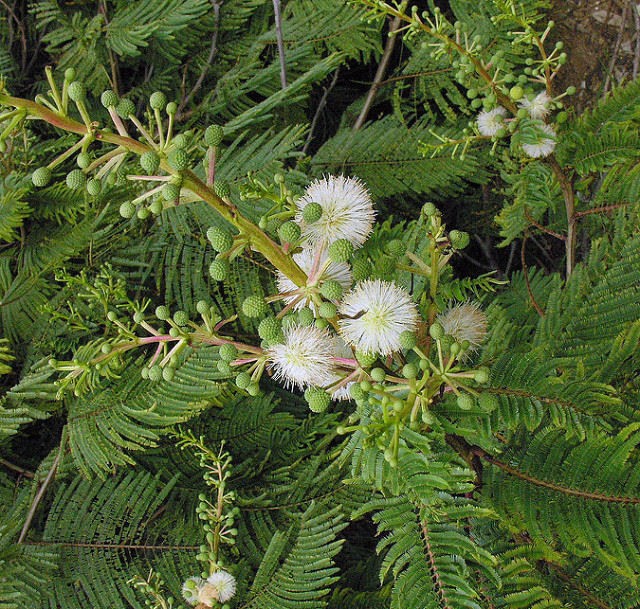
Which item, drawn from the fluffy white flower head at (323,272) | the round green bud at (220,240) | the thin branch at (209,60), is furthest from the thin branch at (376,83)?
the round green bud at (220,240)

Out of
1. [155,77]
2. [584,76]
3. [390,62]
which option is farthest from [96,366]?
[584,76]

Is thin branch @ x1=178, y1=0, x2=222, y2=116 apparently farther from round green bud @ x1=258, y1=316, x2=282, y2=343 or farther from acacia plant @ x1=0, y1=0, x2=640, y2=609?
round green bud @ x1=258, y1=316, x2=282, y2=343

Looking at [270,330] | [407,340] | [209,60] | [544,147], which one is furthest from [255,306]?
[209,60]

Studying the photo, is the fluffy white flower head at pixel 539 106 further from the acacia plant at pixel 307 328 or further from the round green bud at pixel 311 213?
the round green bud at pixel 311 213

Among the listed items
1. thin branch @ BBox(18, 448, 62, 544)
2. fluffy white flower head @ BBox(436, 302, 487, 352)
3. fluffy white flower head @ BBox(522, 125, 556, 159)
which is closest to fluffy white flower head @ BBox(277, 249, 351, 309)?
Answer: fluffy white flower head @ BBox(436, 302, 487, 352)

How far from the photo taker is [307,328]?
491mm

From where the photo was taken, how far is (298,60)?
1.14 meters

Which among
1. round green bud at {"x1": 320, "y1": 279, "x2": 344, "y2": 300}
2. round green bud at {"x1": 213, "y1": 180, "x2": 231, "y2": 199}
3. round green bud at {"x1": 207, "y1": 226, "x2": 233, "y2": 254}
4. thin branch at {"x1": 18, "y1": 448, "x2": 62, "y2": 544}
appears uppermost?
round green bud at {"x1": 213, "y1": 180, "x2": 231, "y2": 199}

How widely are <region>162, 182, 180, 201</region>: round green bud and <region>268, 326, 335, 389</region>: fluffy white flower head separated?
0.16m

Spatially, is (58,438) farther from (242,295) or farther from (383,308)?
(383,308)

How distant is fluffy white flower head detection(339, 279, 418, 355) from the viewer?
1.49 feet

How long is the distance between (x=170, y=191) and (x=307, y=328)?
17cm

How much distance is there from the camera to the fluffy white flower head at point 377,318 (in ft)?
1.49

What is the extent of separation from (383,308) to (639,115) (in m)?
0.61
